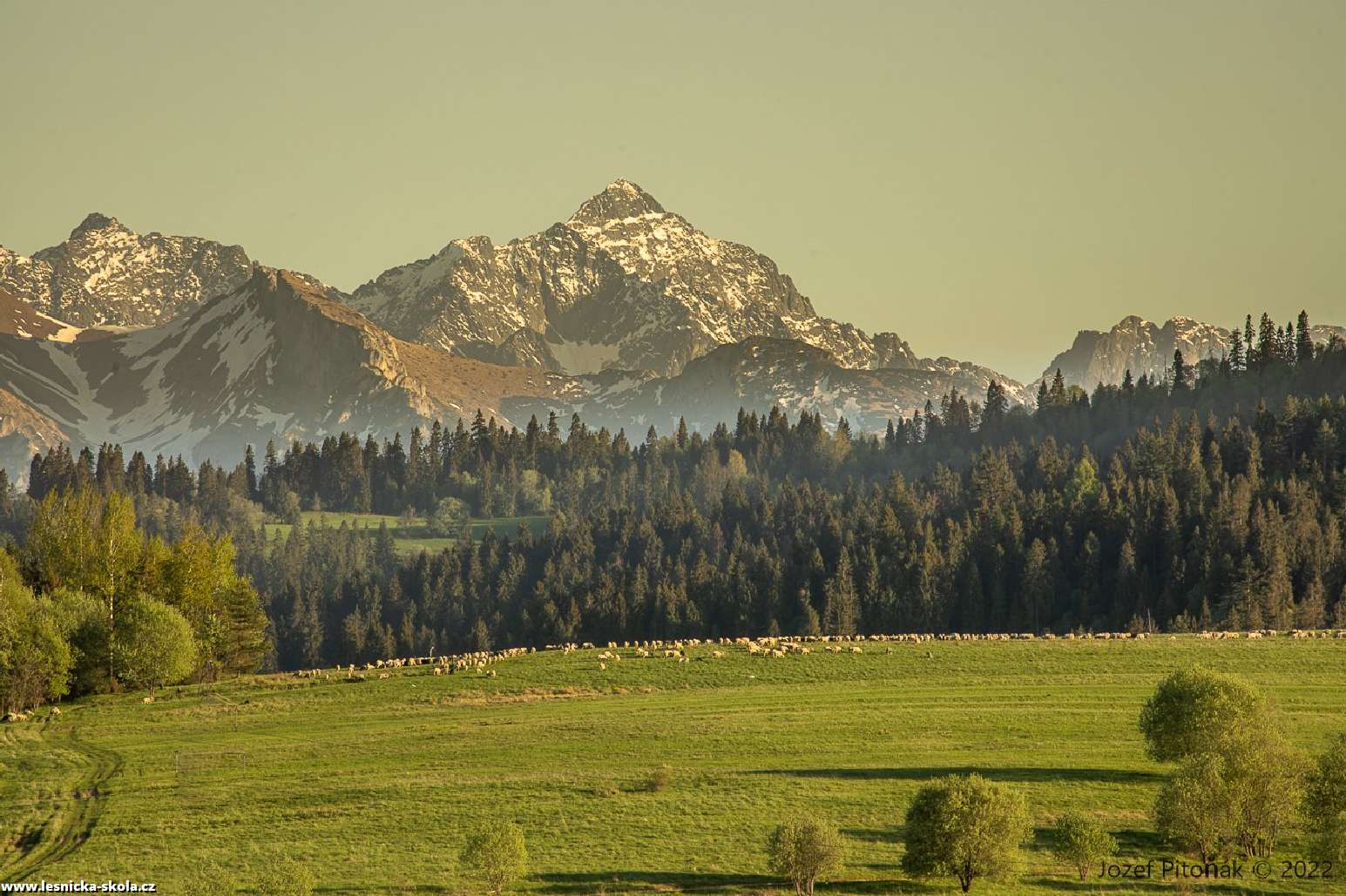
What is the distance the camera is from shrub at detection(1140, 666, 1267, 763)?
80.9 m

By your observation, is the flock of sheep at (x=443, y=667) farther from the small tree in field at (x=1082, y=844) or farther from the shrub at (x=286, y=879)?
the small tree in field at (x=1082, y=844)

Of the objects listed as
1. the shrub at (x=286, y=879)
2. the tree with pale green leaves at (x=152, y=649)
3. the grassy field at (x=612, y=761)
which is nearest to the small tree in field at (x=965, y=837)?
the grassy field at (x=612, y=761)

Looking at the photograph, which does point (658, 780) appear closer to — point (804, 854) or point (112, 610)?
point (804, 854)

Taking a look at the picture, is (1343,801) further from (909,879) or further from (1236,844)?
(909,879)

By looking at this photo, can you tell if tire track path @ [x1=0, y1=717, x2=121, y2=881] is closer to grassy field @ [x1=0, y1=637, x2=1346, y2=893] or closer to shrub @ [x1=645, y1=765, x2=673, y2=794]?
grassy field @ [x1=0, y1=637, x2=1346, y2=893]

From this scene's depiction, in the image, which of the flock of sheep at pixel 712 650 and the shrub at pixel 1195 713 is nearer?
the shrub at pixel 1195 713

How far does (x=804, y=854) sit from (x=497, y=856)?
513 inches

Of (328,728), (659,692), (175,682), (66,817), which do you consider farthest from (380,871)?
(175,682)

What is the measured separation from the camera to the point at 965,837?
6544cm

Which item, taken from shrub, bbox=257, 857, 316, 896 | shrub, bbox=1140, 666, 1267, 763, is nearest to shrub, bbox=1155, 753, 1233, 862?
shrub, bbox=1140, 666, 1267, 763

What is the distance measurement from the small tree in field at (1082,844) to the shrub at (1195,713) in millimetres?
13044

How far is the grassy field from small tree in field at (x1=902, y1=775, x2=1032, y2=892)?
4.02ft

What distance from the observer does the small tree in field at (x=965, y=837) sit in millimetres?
65688

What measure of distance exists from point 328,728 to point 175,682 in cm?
3273
